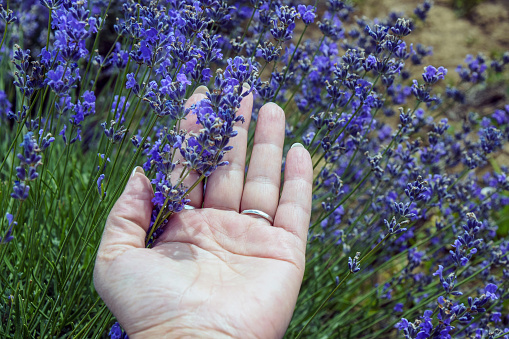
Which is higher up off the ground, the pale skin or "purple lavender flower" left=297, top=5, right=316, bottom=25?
"purple lavender flower" left=297, top=5, right=316, bottom=25

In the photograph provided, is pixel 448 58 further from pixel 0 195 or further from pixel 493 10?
pixel 0 195

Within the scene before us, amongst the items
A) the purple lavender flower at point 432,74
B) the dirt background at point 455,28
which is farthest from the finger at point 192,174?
the dirt background at point 455,28

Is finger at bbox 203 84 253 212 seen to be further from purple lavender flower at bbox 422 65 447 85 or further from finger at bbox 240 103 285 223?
purple lavender flower at bbox 422 65 447 85

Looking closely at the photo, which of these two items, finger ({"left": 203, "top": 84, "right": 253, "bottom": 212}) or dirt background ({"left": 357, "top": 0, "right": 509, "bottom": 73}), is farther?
dirt background ({"left": 357, "top": 0, "right": 509, "bottom": 73})

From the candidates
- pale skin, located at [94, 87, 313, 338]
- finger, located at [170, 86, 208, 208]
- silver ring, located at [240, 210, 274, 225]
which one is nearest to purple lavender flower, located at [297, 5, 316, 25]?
pale skin, located at [94, 87, 313, 338]

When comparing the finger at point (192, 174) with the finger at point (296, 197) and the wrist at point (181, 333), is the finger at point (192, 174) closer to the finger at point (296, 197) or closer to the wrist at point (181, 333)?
the finger at point (296, 197)

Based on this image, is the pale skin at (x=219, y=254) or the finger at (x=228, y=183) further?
the finger at (x=228, y=183)

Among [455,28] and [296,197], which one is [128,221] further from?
[455,28]
